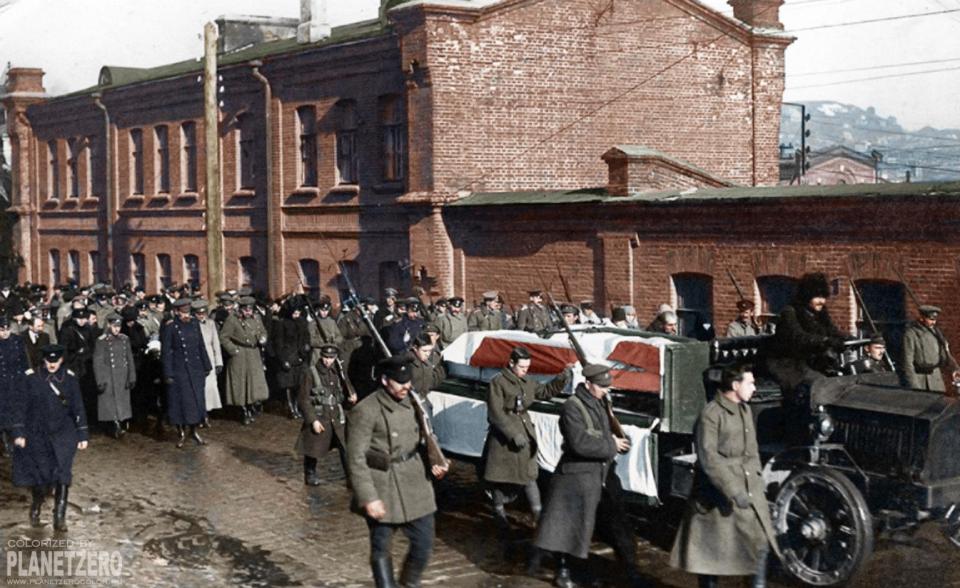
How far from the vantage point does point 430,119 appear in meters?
25.7

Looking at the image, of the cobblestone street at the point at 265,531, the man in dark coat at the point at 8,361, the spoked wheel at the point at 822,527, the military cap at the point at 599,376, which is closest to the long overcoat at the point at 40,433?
the cobblestone street at the point at 265,531

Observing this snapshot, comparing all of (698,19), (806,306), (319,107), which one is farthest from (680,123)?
(806,306)

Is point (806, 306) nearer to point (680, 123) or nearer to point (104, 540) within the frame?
point (104, 540)

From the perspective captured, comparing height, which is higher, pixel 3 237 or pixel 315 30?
pixel 315 30

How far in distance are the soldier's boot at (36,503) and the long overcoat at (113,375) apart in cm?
500

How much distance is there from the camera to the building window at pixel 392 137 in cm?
2733

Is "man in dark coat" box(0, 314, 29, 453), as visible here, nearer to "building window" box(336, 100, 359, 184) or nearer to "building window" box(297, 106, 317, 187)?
"building window" box(336, 100, 359, 184)

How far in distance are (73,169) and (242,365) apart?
2511 centimetres

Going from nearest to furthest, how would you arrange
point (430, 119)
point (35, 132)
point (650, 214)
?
point (650, 214)
point (430, 119)
point (35, 132)

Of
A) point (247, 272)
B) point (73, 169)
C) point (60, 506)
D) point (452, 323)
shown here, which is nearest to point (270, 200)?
point (247, 272)

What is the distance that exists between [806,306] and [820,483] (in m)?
1.93

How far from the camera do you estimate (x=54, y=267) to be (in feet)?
140

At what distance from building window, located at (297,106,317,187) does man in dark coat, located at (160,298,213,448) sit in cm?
1287

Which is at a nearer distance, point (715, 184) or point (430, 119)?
point (715, 184)
